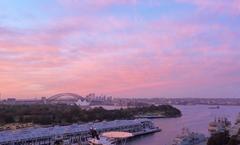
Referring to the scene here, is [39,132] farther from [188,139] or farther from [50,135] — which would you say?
[188,139]

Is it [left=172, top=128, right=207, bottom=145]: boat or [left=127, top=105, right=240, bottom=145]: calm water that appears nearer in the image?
[left=172, top=128, right=207, bottom=145]: boat

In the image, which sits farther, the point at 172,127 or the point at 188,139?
the point at 172,127

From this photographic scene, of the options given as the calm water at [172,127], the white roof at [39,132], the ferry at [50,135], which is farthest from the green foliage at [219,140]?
the white roof at [39,132]

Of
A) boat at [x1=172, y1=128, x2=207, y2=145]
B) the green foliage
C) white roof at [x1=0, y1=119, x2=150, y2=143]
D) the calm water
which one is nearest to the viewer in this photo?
the green foliage

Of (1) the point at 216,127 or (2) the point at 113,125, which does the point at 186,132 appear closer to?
(1) the point at 216,127

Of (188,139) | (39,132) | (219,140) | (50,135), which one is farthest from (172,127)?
(219,140)

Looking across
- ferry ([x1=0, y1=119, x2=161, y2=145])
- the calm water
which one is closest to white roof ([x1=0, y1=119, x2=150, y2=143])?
ferry ([x1=0, y1=119, x2=161, y2=145])

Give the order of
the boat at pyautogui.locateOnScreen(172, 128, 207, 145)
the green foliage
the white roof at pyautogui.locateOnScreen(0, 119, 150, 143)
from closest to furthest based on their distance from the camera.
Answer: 1. the green foliage
2. the boat at pyautogui.locateOnScreen(172, 128, 207, 145)
3. the white roof at pyautogui.locateOnScreen(0, 119, 150, 143)

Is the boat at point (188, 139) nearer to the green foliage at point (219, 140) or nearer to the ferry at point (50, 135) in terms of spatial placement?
the green foliage at point (219, 140)

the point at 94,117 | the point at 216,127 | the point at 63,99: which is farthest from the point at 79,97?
the point at 216,127

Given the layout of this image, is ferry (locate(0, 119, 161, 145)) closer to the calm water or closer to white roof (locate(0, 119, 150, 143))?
white roof (locate(0, 119, 150, 143))

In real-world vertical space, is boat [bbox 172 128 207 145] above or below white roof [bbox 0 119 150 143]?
below
